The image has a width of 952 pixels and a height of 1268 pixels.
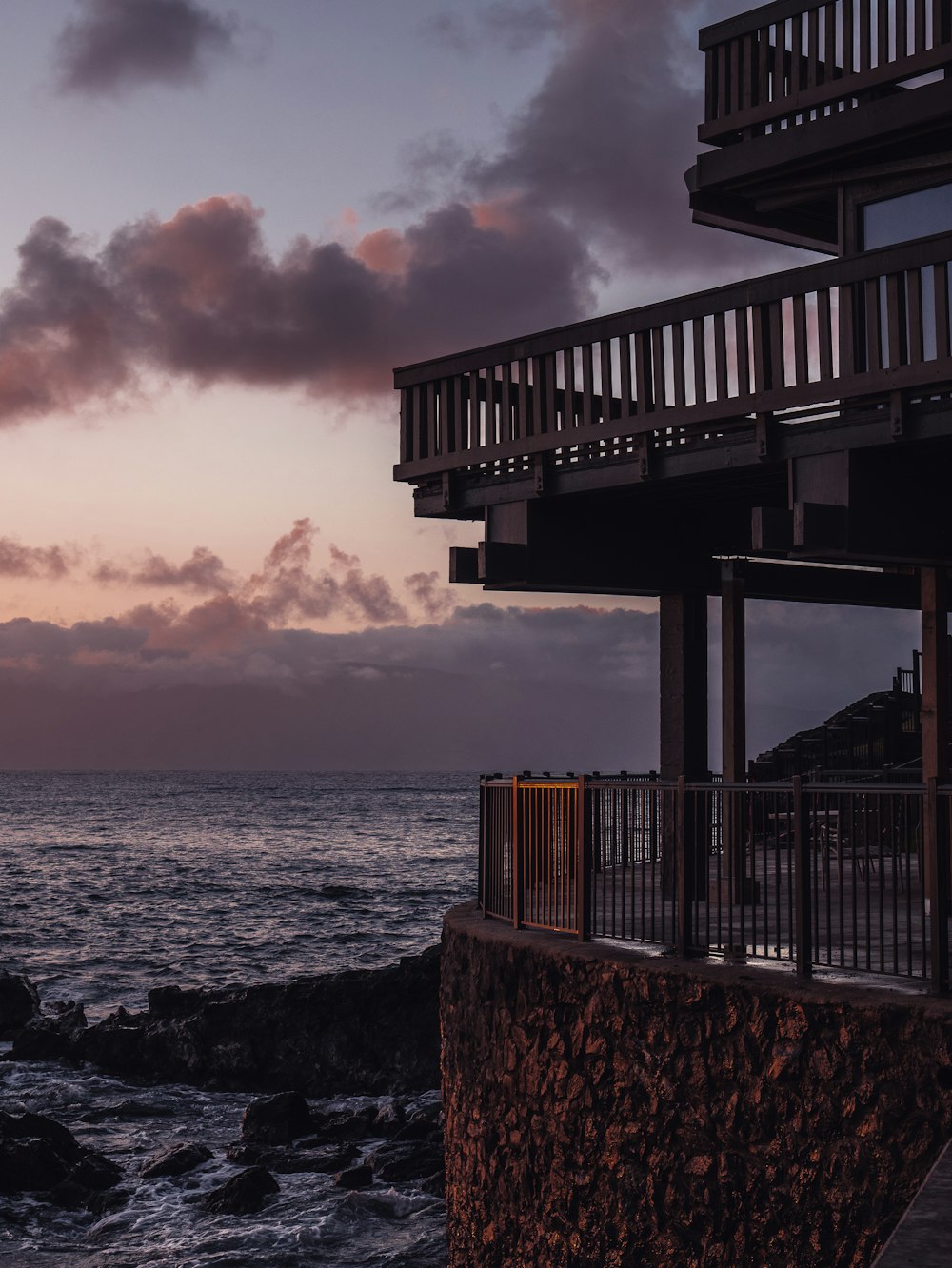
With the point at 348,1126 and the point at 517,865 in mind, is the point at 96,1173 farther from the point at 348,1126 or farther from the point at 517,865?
the point at 517,865

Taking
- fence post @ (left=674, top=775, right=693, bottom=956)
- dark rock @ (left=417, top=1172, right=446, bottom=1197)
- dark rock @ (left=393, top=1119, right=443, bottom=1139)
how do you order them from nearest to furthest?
fence post @ (left=674, top=775, right=693, bottom=956)
dark rock @ (left=417, top=1172, right=446, bottom=1197)
dark rock @ (left=393, top=1119, right=443, bottom=1139)

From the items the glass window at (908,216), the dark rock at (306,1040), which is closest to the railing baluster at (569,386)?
the glass window at (908,216)

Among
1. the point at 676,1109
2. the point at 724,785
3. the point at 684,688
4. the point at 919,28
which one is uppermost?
the point at 919,28

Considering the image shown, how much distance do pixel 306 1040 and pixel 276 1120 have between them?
142 inches

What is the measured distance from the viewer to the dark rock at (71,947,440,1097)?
2295 centimetres

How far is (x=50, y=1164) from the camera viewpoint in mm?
18125

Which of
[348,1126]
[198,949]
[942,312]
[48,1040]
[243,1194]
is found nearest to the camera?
[942,312]

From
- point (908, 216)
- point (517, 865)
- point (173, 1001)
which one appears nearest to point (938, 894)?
point (517, 865)

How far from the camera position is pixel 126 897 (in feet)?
→ 183

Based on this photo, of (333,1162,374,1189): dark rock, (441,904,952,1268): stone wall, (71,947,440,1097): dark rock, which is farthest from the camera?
(71,947,440,1097): dark rock

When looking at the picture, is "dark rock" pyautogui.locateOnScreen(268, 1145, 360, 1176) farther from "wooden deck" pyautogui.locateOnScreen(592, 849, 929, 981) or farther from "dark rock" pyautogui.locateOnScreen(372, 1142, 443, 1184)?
"wooden deck" pyautogui.locateOnScreen(592, 849, 929, 981)

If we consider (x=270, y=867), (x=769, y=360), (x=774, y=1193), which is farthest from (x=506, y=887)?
(x=270, y=867)

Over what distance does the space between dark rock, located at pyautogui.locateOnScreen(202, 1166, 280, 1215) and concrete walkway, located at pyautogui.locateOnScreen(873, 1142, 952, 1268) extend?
13654 millimetres

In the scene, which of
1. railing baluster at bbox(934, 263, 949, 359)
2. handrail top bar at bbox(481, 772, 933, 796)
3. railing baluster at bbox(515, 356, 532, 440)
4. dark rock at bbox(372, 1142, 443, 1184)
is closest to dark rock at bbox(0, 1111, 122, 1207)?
dark rock at bbox(372, 1142, 443, 1184)
